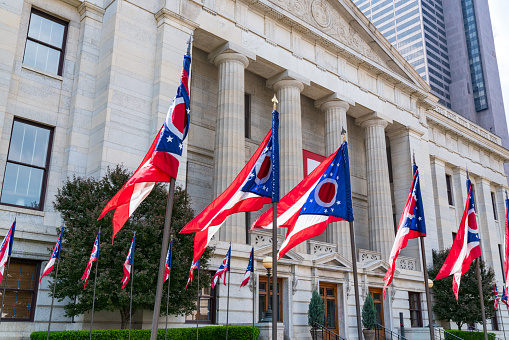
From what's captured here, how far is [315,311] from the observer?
24.4 metres

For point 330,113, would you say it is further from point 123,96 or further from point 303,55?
point 123,96

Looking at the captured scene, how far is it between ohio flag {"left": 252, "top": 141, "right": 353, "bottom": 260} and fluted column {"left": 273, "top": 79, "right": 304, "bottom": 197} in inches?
605

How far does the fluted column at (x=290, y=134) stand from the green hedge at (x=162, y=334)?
31.1 feet

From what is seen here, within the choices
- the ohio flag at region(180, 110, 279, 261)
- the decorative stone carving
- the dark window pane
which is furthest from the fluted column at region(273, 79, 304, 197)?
the ohio flag at region(180, 110, 279, 261)

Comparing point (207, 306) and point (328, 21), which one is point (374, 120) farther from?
point (207, 306)

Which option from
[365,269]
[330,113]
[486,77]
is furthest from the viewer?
[486,77]

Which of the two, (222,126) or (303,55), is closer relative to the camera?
(222,126)

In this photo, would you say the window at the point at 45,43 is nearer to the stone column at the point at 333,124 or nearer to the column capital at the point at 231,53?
the column capital at the point at 231,53

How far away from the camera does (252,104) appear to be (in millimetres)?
31156

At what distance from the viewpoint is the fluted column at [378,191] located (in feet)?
107

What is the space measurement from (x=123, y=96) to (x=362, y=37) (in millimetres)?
20459

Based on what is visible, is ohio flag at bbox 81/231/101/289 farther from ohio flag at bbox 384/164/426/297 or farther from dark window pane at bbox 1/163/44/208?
ohio flag at bbox 384/164/426/297

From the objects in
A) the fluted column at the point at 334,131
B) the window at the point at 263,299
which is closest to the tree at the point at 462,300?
the fluted column at the point at 334,131

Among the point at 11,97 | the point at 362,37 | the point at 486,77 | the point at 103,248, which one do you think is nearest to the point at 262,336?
the point at 103,248
